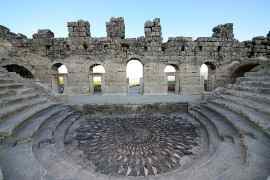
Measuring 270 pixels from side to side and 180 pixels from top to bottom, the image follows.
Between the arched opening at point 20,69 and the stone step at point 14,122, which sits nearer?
the stone step at point 14,122

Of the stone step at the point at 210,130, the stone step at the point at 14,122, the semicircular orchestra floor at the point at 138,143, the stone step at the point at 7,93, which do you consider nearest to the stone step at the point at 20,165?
the stone step at the point at 14,122

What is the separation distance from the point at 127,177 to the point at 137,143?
53.9 inches

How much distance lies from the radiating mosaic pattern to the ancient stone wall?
15.5 feet

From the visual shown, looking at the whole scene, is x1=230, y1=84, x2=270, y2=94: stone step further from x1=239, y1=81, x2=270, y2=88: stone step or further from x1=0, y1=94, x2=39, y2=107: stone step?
x1=0, y1=94, x2=39, y2=107: stone step

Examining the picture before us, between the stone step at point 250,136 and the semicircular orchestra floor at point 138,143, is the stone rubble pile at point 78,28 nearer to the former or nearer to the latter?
the semicircular orchestra floor at point 138,143

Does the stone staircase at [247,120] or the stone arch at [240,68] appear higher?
the stone arch at [240,68]

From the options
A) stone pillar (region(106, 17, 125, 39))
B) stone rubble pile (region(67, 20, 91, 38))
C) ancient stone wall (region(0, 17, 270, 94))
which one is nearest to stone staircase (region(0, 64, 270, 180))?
ancient stone wall (region(0, 17, 270, 94))

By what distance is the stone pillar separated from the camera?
989cm

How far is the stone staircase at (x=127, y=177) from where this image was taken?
235 centimetres

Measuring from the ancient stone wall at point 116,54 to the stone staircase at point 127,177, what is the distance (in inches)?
185

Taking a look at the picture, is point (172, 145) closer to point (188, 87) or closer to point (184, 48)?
point (188, 87)

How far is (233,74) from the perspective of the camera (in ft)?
34.5

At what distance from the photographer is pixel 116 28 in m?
9.96

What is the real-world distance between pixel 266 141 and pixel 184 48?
829 centimetres
